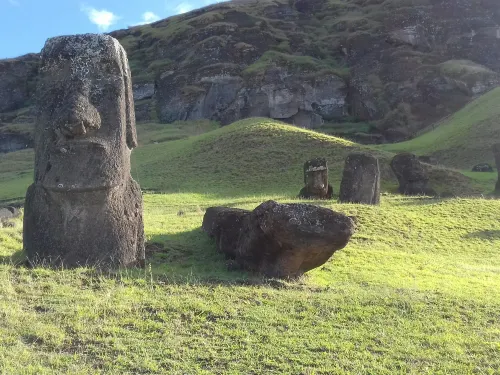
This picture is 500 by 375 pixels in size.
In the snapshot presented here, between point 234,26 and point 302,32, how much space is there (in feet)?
36.7

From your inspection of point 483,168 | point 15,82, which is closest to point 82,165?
point 483,168

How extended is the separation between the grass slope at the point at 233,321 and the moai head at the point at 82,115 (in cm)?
146

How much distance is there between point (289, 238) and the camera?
7.75m

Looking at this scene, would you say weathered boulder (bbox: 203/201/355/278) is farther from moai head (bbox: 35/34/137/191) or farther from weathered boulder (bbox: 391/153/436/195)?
weathered boulder (bbox: 391/153/436/195)

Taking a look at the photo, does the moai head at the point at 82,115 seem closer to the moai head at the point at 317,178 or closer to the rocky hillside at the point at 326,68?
the moai head at the point at 317,178

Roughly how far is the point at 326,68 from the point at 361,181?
46.5 metres

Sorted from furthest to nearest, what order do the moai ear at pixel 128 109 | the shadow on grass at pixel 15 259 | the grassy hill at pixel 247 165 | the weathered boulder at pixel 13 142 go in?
the weathered boulder at pixel 13 142 < the grassy hill at pixel 247 165 < the moai ear at pixel 128 109 < the shadow on grass at pixel 15 259

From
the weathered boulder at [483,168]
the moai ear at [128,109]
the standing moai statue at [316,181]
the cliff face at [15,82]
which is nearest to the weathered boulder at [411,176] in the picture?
the standing moai statue at [316,181]

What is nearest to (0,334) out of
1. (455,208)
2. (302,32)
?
(455,208)

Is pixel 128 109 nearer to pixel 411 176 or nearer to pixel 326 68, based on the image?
pixel 411 176

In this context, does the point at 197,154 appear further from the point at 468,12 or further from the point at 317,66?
the point at 468,12

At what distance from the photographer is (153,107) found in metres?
65.9

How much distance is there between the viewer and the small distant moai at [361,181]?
18781 mm

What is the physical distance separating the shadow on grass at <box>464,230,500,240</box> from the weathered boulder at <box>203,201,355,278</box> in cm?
851
